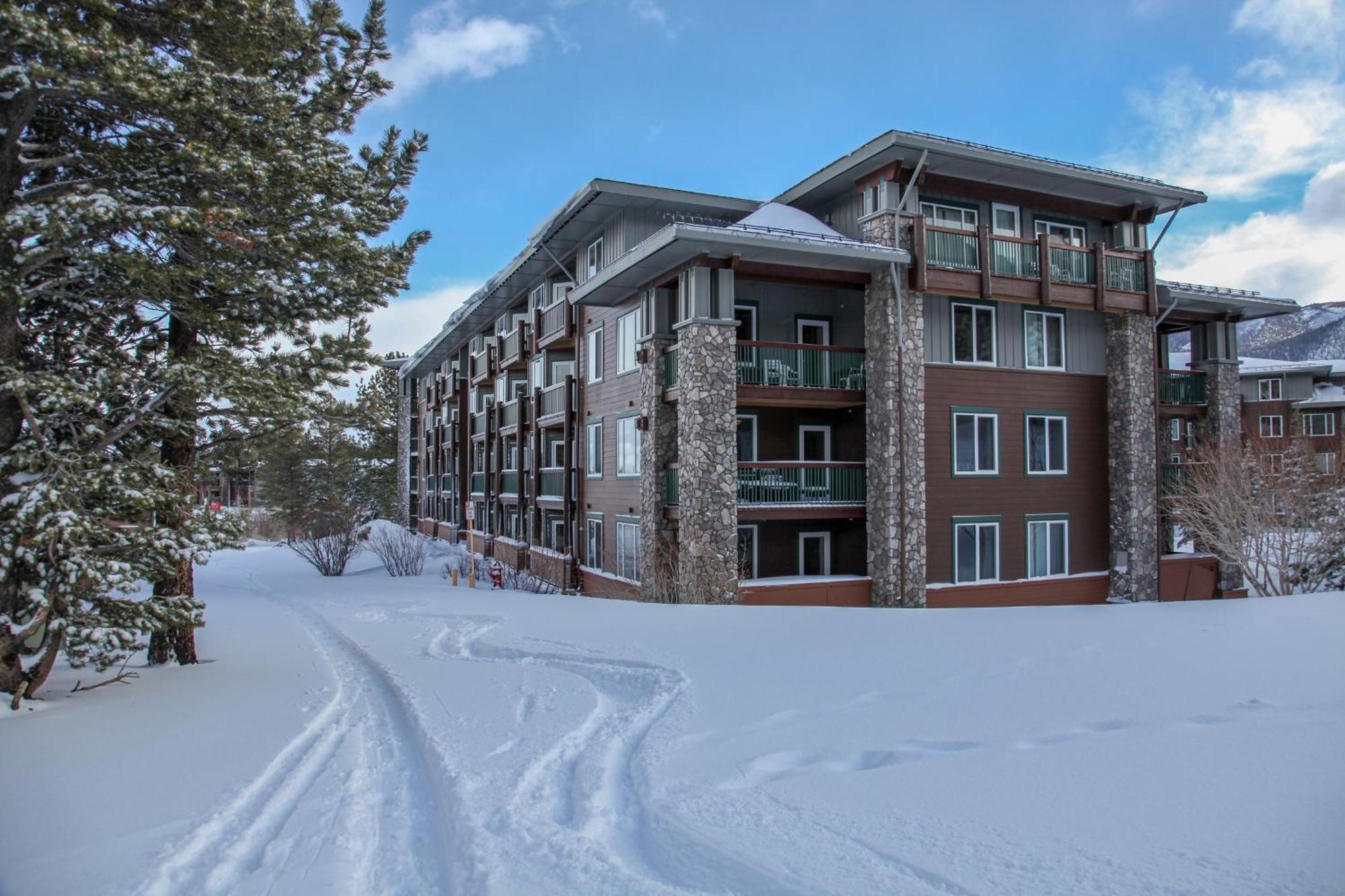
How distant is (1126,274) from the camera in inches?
797

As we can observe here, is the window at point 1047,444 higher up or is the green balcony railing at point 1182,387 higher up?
the green balcony railing at point 1182,387

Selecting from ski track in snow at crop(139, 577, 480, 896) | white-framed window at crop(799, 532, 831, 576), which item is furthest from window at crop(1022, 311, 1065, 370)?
ski track in snow at crop(139, 577, 480, 896)

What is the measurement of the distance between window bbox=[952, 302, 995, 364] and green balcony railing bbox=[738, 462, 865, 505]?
3.85 m

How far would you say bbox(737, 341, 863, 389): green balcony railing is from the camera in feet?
56.6

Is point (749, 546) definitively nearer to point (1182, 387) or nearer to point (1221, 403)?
point (1182, 387)

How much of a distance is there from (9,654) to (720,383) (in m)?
11.9

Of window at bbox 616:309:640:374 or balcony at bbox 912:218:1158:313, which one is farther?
window at bbox 616:309:640:374

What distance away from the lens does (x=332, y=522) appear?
27.6 meters

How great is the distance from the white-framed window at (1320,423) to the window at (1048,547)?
3765 cm

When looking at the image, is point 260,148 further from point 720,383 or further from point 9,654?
point 720,383

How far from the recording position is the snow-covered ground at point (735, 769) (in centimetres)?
392

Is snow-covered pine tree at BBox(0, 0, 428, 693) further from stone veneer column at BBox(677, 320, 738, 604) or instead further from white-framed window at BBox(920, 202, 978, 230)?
white-framed window at BBox(920, 202, 978, 230)

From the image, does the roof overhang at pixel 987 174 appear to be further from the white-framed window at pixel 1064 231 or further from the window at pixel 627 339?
the window at pixel 627 339

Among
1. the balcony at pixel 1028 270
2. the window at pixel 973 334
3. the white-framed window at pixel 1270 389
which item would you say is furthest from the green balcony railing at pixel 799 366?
the white-framed window at pixel 1270 389
